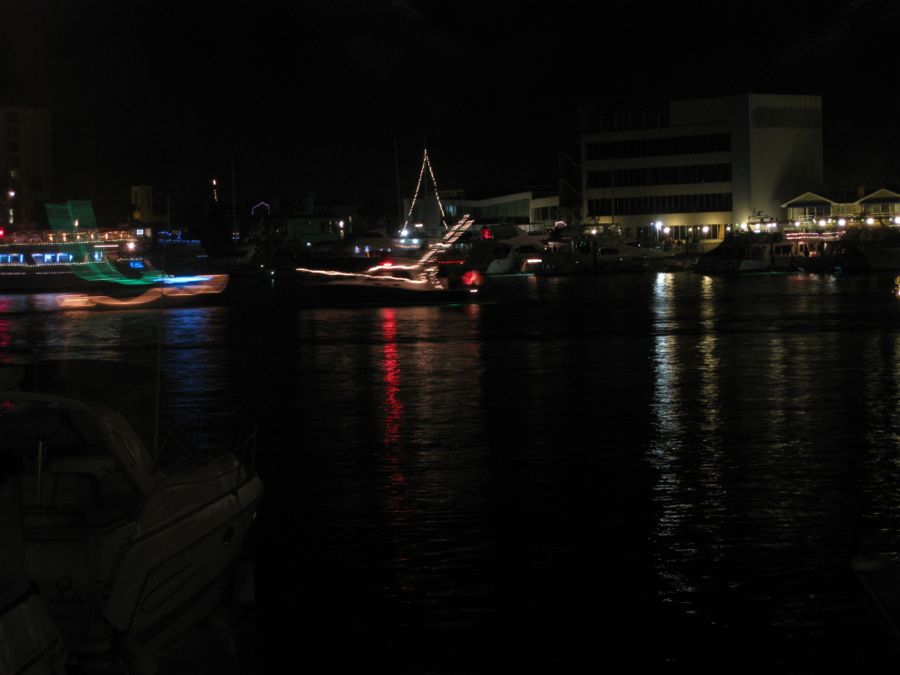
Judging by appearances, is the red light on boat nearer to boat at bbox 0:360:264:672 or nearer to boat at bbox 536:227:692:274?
boat at bbox 536:227:692:274

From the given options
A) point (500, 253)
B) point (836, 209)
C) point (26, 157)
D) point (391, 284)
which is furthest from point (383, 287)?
point (26, 157)

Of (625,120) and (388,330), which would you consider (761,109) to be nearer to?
(625,120)

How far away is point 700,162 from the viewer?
9981cm

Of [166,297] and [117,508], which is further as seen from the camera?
[166,297]

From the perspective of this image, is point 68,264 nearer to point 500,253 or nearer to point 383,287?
point 383,287

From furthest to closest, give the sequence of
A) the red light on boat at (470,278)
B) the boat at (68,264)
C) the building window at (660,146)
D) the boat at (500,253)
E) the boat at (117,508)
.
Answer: the building window at (660,146)
the boat at (500,253)
the boat at (68,264)
the red light on boat at (470,278)
the boat at (117,508)

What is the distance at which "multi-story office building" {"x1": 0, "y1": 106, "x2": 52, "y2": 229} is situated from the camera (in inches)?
5251

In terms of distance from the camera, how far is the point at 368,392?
22.1 m

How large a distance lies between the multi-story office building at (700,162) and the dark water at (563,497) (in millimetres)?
70248

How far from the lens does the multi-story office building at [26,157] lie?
438 feet

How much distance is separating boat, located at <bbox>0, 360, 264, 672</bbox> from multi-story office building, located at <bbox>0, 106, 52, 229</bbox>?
419 ft

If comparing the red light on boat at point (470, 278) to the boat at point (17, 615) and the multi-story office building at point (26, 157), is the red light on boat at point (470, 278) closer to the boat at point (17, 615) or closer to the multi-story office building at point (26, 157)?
the boat at point (17, 615)

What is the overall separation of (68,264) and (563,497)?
64522 mm

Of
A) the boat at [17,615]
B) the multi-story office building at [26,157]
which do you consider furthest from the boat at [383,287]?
the multi-story office building at [26,157]
